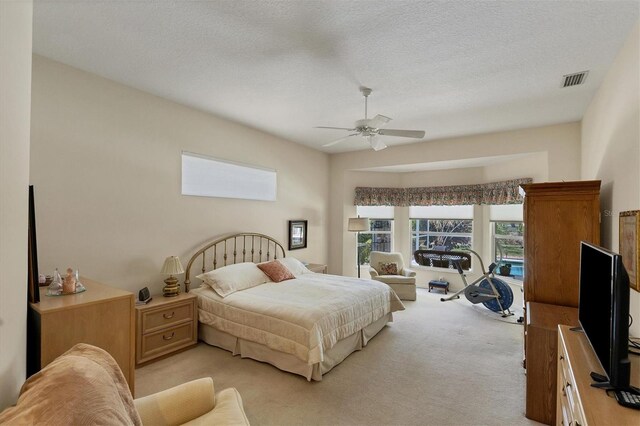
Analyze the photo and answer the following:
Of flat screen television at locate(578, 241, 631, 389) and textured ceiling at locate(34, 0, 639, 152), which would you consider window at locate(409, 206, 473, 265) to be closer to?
textured ceiling at locate(34, 0, 639, 152)

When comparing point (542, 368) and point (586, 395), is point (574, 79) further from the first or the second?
point (586, 395)

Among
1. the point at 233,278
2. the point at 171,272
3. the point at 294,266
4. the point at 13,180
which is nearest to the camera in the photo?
the point at 13,180

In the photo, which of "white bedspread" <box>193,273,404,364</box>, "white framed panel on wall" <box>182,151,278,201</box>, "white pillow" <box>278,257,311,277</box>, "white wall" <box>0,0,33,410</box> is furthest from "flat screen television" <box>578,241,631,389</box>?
"white framed panel on wall" <box>182,151,278,201</box>

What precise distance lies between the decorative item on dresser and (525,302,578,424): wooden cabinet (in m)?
0.27

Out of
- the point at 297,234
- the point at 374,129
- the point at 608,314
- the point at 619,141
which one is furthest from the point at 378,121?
the point at 297,234

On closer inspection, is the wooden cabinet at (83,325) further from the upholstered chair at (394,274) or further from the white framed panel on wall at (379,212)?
the white framed panel on wall at (379,212)

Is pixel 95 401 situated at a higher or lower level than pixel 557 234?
lower

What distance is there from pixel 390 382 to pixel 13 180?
3.06 meters

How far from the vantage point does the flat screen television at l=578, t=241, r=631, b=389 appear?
118 cm

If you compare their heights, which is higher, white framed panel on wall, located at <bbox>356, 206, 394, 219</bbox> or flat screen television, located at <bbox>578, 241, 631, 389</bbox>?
white framed panel on wall, located at <bbox>356, 206, 394, 219</bbox>

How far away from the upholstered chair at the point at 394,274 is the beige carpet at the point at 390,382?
5.42 ft

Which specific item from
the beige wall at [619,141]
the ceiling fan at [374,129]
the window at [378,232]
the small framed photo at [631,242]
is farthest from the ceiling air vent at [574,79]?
the window at [378,232]

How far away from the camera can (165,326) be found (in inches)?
129

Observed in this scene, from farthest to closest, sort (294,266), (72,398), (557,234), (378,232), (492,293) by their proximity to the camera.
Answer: (378,232) < (492,293) < (294,266) < (557,234) < (72,398)
